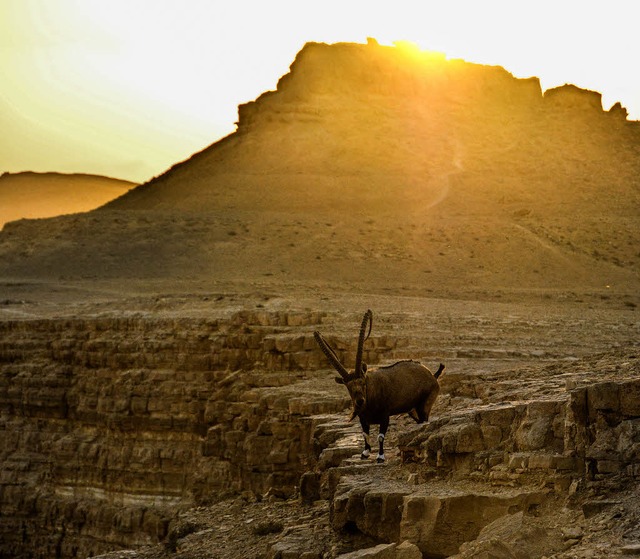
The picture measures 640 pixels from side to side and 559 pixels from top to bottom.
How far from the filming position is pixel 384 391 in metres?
16.5

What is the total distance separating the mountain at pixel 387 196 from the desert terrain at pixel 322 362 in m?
0.38

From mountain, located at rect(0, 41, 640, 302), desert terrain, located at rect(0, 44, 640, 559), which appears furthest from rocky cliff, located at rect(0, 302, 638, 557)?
mountain, located at rect(0, 41, 640, 302)

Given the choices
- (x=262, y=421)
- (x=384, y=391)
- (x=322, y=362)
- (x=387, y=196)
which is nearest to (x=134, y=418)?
(x=322, y=362)

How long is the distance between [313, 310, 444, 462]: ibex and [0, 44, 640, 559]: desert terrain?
48 centimetres

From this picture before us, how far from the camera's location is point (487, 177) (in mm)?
98500

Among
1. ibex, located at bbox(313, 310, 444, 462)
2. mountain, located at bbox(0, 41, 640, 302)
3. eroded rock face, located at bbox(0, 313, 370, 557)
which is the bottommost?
eroded rock face, located at bbox(0, 313, 370, 557)

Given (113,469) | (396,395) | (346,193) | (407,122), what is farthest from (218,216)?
(396,395)

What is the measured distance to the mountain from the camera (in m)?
70.4

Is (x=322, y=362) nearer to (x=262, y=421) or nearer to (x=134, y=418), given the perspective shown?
(x=262, y=421)

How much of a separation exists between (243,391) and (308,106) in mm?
87723

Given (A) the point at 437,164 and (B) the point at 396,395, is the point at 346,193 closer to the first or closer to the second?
(A) the point at 437,164

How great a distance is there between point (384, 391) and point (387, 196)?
78535mm

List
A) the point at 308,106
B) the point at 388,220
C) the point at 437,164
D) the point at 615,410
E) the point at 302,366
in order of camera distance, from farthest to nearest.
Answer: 1. the point at 308,106
2. the point at 437,164
3. the point at 388,220
4. the point at 302,366
5. the point at 615,410

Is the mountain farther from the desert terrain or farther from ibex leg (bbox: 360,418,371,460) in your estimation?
ibex leg (bbox: 360,418,371,460)
